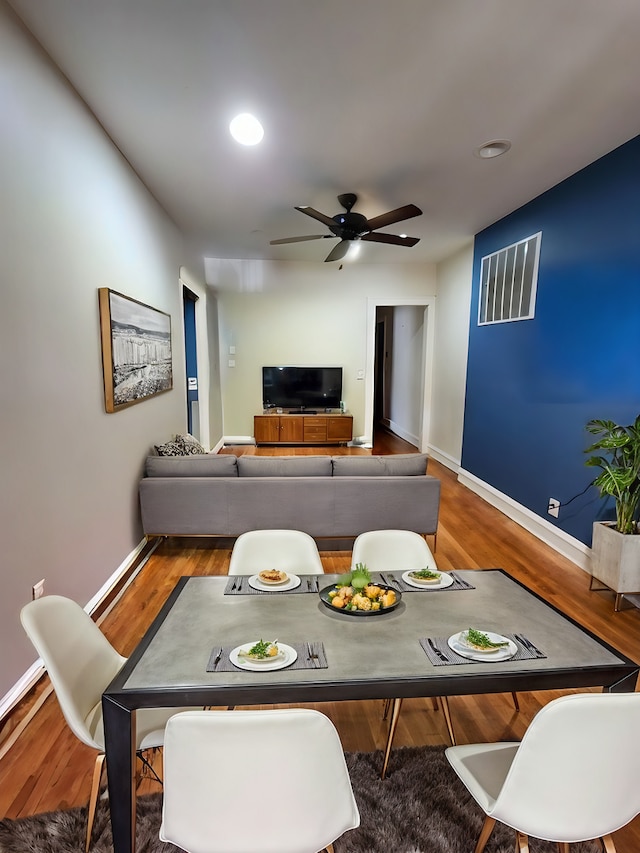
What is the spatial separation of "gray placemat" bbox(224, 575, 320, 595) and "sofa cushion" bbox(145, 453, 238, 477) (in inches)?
70.3

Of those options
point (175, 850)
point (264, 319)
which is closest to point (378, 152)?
point (175, 850)

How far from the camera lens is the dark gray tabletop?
1.18m

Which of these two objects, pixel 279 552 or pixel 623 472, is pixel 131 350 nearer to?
pixel 279 552

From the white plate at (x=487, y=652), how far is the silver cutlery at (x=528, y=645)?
36mm

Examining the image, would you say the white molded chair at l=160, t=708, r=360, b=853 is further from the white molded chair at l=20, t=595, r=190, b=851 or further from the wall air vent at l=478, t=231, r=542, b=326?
the wall air vent at l=478, t=231, r=542, b=326

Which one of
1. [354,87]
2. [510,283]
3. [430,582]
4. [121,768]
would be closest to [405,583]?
[430,582]

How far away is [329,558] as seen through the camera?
3490 millimetres

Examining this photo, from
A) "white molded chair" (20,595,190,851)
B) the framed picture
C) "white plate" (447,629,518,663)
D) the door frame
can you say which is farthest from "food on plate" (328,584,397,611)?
the door frame

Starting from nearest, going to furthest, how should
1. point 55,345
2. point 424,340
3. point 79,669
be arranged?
point 79,669
point 55,345
point 424,340

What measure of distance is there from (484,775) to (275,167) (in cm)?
369

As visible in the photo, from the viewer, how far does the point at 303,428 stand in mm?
7320

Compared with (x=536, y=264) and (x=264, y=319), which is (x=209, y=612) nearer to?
(x=536, y=264)

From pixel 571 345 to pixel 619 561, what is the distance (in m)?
1.64

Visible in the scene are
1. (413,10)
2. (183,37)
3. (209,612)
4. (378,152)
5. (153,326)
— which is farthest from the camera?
(153,326)
